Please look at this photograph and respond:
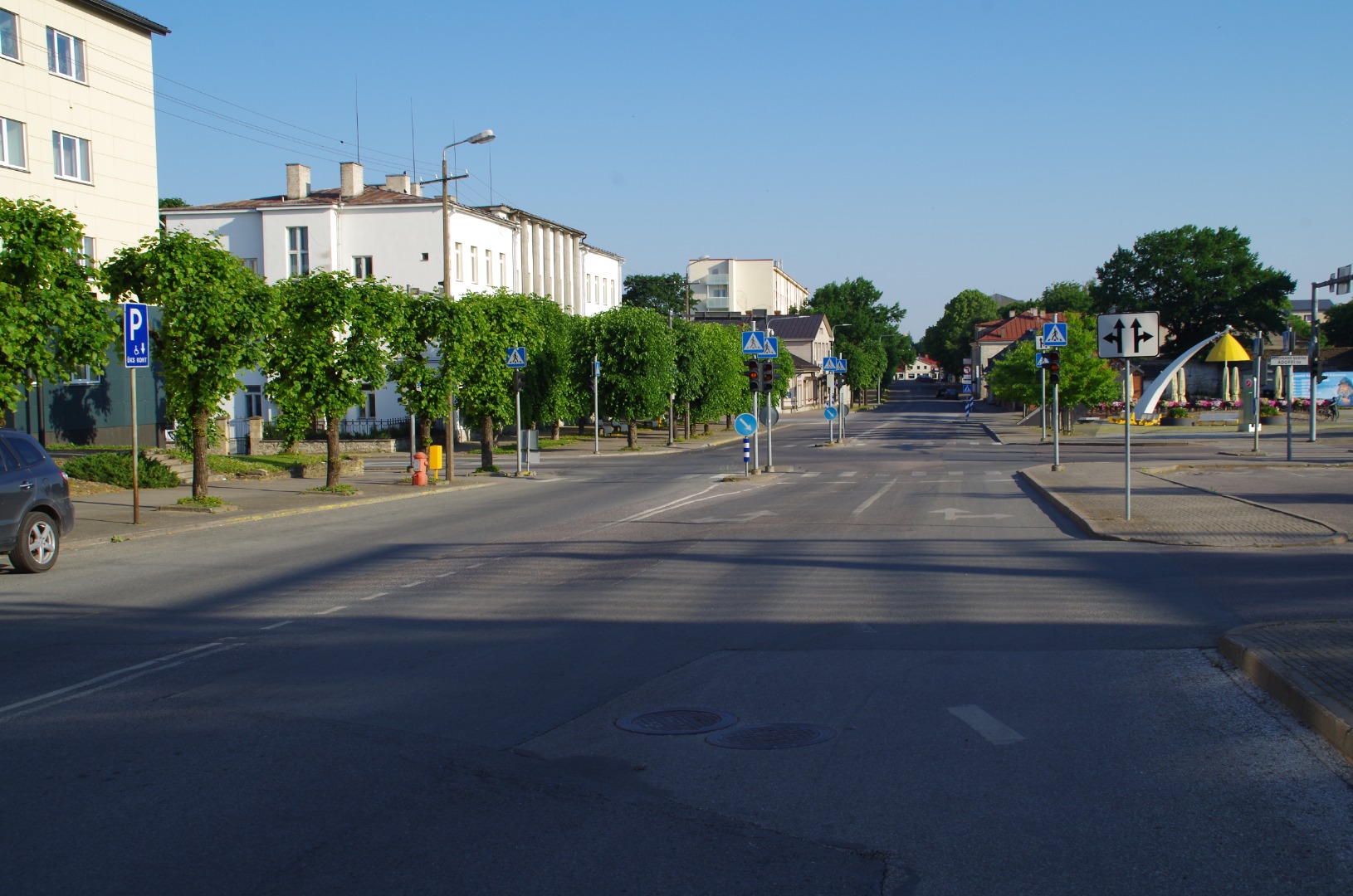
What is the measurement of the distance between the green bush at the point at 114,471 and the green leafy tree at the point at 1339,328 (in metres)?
99.2

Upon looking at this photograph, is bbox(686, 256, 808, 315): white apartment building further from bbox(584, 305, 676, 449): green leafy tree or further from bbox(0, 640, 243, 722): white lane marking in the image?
bbox(0, 640, 243, 722): white lane marking

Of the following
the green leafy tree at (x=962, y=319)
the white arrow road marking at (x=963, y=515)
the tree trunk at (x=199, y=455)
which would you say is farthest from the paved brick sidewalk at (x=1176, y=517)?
the green leafy tree at (x=962, y=319)

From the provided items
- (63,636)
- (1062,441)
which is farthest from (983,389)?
(63,636)

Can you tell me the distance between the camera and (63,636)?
9539 mm

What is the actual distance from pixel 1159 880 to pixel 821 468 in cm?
2990

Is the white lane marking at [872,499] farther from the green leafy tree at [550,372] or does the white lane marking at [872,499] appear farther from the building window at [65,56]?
the building window at [65,56]

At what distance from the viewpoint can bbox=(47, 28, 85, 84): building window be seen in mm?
36000

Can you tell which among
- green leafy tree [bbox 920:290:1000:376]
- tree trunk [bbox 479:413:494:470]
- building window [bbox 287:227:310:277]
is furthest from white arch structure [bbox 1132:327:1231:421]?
green leafy tree [bbox 920:290:1000:376]

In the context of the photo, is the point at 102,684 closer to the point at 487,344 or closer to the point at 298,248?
the point at 487,344

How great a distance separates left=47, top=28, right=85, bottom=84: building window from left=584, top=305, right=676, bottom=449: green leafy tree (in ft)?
70.7

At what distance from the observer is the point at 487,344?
30.6 metres

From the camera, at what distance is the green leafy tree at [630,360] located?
4831cm

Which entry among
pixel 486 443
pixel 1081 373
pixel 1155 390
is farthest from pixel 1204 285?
pixel 486 443

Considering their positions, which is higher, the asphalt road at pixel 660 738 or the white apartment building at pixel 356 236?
the white apartment building at pixel 356 236
